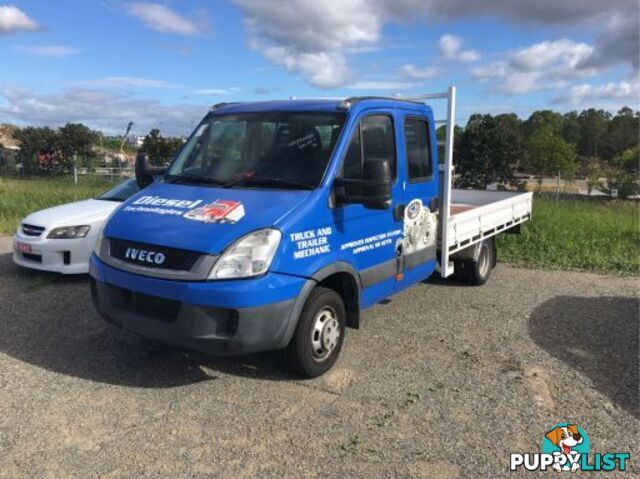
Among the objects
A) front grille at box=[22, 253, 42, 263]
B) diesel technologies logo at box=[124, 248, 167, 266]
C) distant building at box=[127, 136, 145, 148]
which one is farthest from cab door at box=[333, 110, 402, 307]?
distant building at box=[127, 136, 145, 148]

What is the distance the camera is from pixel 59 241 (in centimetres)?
716

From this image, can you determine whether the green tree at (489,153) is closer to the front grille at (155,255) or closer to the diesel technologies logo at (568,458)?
the diesel technologies logo at (568,458)

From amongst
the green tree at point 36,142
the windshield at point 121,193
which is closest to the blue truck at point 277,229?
the windshield at point 121,193

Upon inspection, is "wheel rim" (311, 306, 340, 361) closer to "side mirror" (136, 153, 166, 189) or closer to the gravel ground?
the gravel ground

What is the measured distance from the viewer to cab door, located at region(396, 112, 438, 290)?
5289 millimetres

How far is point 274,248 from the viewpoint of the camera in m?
3.89

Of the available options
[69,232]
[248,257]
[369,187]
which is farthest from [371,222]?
[69,232]

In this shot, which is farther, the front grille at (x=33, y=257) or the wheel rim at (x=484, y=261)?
the wheel rim at (x=484, y=261)

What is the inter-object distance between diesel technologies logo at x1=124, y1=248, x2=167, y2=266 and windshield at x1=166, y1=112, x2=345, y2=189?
88 centimetres

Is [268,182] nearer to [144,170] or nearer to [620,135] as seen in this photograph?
[144,170]

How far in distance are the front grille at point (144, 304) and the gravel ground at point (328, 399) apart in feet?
2.07

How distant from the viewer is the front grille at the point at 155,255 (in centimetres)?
388

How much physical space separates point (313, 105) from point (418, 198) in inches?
54.2

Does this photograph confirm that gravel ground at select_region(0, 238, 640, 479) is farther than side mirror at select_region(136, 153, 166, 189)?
No
